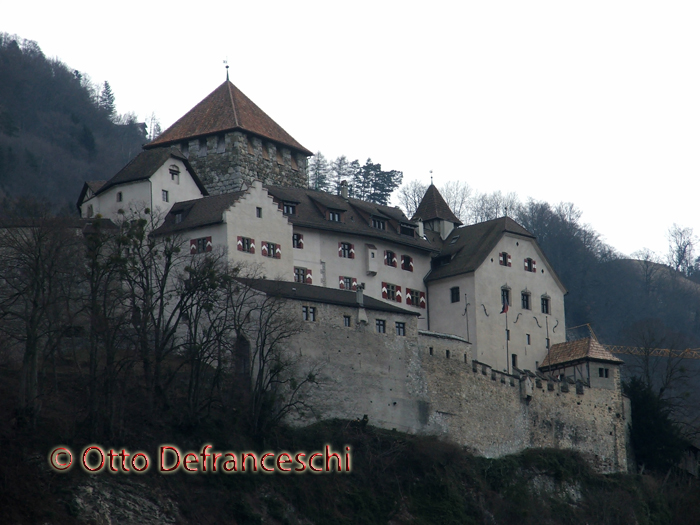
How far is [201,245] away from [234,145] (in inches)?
423

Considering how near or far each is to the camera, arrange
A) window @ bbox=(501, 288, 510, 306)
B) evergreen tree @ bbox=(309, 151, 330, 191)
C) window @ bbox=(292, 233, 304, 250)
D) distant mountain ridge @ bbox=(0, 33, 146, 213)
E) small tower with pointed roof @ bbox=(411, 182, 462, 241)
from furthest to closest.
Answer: evergreen tree @ bbox=(309, 151, 330, 191)
distant mountain ridge @ bbox=(0, 33, 146, 213)
small tower with pointed roof @ bbox=(411, 182, 462, 241)
window @ bbox=(501, 288, 510, 306)
window @ bbox=(292, 233, 304, 250)

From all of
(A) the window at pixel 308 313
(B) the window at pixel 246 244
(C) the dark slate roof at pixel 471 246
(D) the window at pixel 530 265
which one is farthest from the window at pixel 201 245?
(D) the window at pixel 530 265

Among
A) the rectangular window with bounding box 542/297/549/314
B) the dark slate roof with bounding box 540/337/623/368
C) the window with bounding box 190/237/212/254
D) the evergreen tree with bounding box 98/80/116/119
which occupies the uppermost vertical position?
the evergreen tree with bounding box 98/80/116/119

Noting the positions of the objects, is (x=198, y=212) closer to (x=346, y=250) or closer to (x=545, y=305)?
(x=346, y=250)

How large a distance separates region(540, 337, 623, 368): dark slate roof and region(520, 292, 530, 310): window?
8.61 ft

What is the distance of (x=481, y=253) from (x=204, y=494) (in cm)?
2541

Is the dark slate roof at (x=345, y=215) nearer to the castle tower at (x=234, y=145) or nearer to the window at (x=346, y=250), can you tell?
the window at (x=346, y=250)

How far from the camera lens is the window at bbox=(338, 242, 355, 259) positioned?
66.6 m

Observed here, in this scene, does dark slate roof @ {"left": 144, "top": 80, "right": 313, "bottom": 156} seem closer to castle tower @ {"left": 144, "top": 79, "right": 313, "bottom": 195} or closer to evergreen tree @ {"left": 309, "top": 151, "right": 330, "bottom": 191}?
castle tower @ {"left": 144, "top": 79, "right": 313, "bottom": 195}

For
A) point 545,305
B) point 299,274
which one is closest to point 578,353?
point 545,305

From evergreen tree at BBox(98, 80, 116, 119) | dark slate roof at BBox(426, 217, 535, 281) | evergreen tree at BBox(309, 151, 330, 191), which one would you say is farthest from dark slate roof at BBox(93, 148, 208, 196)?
evergreen tree at BBox(98, 80, 116, 119)

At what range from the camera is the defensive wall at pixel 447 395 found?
56094mm

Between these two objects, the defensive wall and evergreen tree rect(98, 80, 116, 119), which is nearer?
the defensive wall

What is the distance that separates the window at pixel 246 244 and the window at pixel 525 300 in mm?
16674
